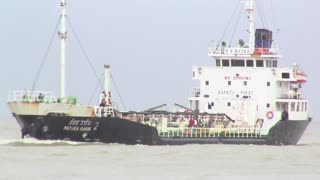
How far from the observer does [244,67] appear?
4694cm

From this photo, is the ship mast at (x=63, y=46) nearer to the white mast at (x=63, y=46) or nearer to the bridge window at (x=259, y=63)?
the white mast at (x=63, y=46)

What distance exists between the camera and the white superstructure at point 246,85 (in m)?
46.5

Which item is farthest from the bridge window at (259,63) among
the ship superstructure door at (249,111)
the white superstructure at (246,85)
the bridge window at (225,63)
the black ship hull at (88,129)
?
the black ship hull at (88,129)

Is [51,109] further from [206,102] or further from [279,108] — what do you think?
[279,108]

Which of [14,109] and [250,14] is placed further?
[250,14]

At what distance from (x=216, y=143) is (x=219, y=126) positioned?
0.95 m
